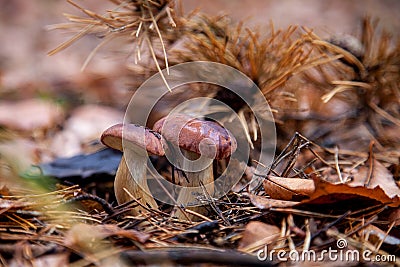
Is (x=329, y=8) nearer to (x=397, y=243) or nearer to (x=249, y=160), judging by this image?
(x=249, y=160)

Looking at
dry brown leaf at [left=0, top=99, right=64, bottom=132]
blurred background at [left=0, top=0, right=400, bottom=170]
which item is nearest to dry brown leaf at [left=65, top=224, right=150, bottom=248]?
blurred background at [left=0, top=0, right=400, bottom=170]

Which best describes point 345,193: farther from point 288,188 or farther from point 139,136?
point 139,136

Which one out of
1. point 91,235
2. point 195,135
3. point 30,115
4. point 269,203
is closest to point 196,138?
point 195,135

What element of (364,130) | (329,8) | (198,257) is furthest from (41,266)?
(329,8)

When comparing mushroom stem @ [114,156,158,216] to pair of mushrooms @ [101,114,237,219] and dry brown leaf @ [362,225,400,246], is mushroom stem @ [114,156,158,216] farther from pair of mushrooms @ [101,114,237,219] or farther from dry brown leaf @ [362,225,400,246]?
dry brown leaf @ [362,225,400,246]

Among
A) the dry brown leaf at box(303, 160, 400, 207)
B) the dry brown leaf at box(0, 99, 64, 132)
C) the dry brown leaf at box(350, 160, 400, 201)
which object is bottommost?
the dry brown leaf at box(0, 99, 64, 132)

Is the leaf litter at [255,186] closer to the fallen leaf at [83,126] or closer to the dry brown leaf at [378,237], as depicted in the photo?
the dry brown leaf at [378,237]
